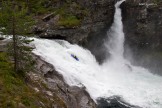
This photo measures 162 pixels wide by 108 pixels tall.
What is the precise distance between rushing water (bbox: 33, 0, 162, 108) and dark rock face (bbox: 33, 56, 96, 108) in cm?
203

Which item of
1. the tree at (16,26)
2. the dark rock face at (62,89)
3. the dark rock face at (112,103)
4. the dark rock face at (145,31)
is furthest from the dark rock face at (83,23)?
the tree at (16,26)

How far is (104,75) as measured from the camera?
46.9 meters

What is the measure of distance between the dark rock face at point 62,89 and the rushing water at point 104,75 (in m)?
2.03

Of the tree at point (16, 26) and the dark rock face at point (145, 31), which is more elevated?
the tree at point (16, 26)

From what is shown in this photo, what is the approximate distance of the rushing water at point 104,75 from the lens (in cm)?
3888

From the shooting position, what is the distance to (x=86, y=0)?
59.5 metres

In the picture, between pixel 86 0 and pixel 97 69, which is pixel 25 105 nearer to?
pixel 97 69

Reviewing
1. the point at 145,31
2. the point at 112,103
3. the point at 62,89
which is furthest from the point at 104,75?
the point at 62,89

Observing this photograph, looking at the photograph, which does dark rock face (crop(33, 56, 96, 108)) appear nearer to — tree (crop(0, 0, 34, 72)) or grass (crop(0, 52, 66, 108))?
grass (crop(0, 52, 66, 108))

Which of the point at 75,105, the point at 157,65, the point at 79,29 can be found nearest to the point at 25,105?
the point at 75,105

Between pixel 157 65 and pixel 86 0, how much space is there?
64.7ft

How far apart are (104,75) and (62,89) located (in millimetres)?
15162

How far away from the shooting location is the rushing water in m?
38.9

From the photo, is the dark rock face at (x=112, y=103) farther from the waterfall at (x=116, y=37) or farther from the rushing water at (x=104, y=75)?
the waterfall at (x=116, y=37)
